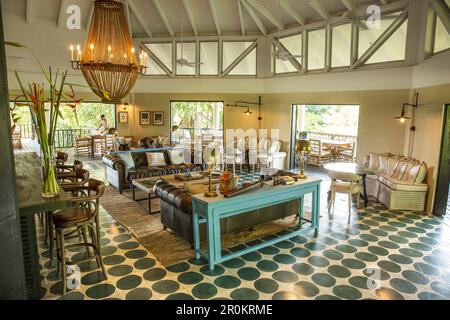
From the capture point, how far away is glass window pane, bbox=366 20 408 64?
287 inches

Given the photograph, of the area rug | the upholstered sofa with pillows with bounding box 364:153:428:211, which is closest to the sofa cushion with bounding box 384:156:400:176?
the upholstered sofa with pillows with bounding box 364:153:428:211

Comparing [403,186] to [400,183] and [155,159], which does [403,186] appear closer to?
[400,183]

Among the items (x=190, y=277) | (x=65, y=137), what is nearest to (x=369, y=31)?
(x=190, y=277)

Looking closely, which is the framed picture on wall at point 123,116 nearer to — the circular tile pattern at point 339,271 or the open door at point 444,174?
the circular tile pattern at point 339,271

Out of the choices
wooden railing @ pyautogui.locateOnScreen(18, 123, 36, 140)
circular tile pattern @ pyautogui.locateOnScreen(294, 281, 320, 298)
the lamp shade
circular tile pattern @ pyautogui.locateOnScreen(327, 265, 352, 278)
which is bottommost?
circular tile pattern @ pyautogui.locateOnScreen(294, 281, 320, 298)

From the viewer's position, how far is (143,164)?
27.2 feet

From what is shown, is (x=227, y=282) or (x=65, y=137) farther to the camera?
(x=65, y=137)

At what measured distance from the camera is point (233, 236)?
5020 mm

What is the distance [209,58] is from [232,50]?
826 mm

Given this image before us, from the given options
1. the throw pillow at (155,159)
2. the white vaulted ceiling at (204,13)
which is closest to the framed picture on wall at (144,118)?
the white vaulted ceiling at (204,13)

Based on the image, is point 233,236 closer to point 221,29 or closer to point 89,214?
point 89,214

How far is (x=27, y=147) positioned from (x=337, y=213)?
12063 mm

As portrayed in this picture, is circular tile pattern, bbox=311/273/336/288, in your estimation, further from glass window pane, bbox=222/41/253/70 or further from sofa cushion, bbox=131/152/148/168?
glass window pane, bbox=222/41/253/70

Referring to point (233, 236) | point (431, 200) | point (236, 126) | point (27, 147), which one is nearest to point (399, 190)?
point (431, 200)
